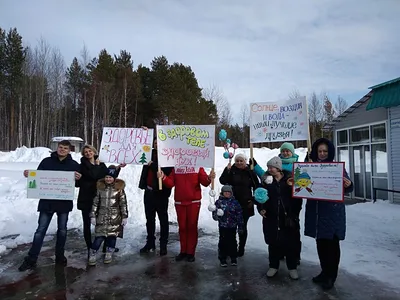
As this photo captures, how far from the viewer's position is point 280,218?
4.65 meters

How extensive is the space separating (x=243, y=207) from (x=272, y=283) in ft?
4.61

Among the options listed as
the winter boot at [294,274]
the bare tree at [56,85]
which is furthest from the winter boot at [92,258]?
the bare tree at [56,85]

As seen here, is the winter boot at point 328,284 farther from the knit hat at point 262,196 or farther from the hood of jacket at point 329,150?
the hood of jacket at point 329,150

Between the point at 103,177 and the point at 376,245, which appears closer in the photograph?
the point at 103,177

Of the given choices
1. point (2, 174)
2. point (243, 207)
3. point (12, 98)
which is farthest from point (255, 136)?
point (12, 98)

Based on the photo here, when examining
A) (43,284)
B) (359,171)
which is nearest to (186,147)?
(43,284)

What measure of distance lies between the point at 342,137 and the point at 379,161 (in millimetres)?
2536

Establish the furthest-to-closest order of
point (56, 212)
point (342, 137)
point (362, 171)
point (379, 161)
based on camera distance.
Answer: point (342, 137)
point (362, 171)
point (379, 161)
point (56, 212)

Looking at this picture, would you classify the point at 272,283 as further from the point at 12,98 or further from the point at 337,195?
the point at 12,98

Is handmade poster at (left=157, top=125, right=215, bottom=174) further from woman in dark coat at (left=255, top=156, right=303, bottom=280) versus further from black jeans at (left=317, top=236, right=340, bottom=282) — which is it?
black jeans at (left=317, top=236, right=340, bottom=282)

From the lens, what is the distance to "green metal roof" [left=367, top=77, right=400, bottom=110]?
34.3ft

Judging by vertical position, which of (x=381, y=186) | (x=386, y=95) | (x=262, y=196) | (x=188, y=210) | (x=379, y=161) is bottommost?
(x=381, y=186)

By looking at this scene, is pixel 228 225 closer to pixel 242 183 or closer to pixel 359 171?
pixel 242 183

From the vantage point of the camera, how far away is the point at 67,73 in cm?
4125
